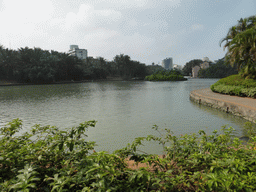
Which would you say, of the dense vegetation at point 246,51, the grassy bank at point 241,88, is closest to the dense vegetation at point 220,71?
the dense vegetation at point 246,51

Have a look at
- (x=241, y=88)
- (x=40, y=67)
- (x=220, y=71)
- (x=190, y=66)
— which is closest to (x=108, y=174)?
(x=241, y=88)

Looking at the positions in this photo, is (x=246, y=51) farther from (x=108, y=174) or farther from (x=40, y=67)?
(x=40, y=67)

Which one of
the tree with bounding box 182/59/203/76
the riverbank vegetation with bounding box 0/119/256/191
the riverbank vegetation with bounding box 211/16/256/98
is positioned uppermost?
the tree with bounding box 182/59/203/76

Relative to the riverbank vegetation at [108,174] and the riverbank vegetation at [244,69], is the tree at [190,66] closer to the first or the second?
the riverbank vegetation at [244,69]

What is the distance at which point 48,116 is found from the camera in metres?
9.30

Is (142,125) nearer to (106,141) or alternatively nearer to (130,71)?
(106,141)

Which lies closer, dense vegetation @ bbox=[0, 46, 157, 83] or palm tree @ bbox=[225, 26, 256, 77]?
palm tree @ bbox=[225, 26, 256, 77]

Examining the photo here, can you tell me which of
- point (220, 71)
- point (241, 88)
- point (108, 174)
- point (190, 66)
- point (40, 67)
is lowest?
point (108, 174)

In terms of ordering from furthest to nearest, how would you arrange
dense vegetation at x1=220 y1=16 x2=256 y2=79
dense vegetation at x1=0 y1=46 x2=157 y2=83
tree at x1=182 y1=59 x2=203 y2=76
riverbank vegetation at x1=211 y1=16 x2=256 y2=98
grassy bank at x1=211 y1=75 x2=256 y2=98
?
tree at x1=182 y1=59 x2=203 y2=76, dense vegetation at x1=0 y1=46 x2=157 y2=83, dense vegetation at x1=220 y1=16 x2=256 y2=79, riverbank vegetation at x1=211 y1=16 x2=256 y2=98, grassy bank at x1=211 y1=75 x2=256 y2=98

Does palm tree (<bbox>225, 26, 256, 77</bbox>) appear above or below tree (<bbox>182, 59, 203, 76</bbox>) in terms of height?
below

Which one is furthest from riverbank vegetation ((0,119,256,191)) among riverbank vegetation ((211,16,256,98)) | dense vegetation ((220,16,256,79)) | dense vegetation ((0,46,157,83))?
dense vegetation ((0,46,157,83))

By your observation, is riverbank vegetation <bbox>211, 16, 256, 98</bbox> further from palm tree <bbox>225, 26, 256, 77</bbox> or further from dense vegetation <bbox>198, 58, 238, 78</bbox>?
dense vegetation <bbox>198, 58, 238, 78</bbox>

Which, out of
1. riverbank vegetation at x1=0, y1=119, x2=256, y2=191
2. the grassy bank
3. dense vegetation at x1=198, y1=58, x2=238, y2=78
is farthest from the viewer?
dense vegetation at x1=198, y1=58, x2=238, y2=78

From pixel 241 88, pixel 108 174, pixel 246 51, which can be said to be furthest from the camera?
pixel 246 51
